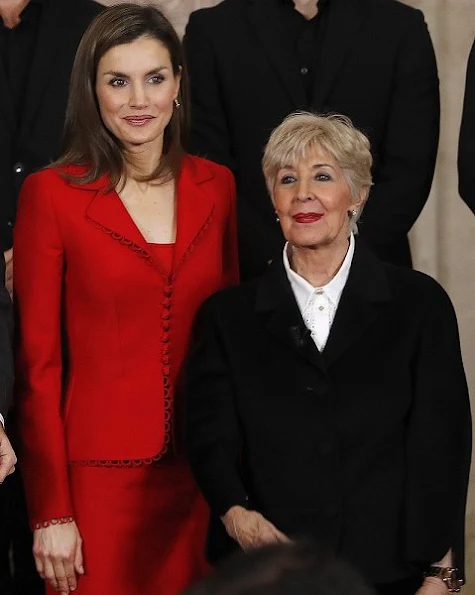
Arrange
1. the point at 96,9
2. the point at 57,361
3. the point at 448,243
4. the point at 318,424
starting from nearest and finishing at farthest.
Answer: the point at 318,424, the point at 57,361, the point at 96,9, the point at 448,243

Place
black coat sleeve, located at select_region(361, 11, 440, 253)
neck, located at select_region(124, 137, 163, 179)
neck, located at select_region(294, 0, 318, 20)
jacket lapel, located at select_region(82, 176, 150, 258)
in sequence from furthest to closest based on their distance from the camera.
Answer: neck, located at select_region(294, 0, 318, 20), black coat sleeve, located at select_region(361, 11, 440, 253), neck, located at select_region(124, 137, 163, 179), jacket lapel, located at select_region(82, 176, 150, 258)

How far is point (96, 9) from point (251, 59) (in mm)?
462

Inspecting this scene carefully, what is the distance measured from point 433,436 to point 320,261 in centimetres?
42

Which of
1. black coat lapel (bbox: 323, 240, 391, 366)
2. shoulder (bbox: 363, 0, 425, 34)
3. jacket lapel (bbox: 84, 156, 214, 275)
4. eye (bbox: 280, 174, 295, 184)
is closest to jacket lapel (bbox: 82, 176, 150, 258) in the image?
jacket lapel (bbox: 84, 156, 214, 275)

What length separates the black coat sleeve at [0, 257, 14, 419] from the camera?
216 centimetres

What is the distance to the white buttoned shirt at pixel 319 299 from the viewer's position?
2.30 metres

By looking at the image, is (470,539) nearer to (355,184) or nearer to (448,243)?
(448,243)

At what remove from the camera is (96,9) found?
3033 mm

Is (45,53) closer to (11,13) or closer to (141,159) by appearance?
(11,13)

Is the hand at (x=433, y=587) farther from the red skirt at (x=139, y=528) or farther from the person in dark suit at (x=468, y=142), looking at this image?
the person in dark suit at (x=468, y=142)

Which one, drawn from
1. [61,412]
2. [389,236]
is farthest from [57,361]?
[389,236]

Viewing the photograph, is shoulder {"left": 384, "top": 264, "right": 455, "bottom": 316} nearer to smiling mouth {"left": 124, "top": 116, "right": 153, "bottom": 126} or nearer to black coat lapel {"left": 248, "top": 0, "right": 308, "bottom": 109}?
smiling mouth {"left": 124, "top": 116, "right": 153, "bottom": 126}

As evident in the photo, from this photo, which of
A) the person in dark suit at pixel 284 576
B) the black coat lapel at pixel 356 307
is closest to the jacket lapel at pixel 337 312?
the black coat lapel at pixel 356 307

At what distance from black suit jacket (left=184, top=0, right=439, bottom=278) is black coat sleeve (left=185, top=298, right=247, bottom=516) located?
54 centimetres
